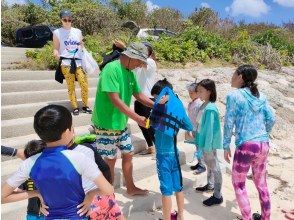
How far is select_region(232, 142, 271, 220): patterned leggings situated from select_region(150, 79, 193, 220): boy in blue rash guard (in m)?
0.61

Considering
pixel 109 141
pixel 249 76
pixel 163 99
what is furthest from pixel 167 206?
pixel 249 76

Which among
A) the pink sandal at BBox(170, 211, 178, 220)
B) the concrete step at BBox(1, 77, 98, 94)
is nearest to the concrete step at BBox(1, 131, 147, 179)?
the pink sandal at BBox(170, 211, 178, 220)

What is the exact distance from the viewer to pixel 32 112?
20.1 ft

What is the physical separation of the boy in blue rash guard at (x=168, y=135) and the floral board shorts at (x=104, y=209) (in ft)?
3.32

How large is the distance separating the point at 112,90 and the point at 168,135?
0.73 m

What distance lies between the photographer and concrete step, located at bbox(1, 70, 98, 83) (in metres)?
7.08

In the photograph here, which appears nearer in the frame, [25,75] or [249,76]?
[249,76]

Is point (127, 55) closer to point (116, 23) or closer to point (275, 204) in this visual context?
point (275, 204)

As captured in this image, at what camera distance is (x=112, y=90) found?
12.8 ft

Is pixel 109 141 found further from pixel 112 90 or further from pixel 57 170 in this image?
pixel 57 170

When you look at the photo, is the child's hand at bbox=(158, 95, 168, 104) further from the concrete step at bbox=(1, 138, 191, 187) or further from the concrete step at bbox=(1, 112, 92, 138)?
the concrete step at bbox=(1, 112, 92, 138)

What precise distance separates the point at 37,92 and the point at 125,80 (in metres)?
3.14

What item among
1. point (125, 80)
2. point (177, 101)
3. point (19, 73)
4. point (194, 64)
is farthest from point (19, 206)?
point (194, 64)

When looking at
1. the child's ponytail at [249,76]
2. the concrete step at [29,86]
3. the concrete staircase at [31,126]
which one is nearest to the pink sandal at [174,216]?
the concrete staircase at [31,126]
